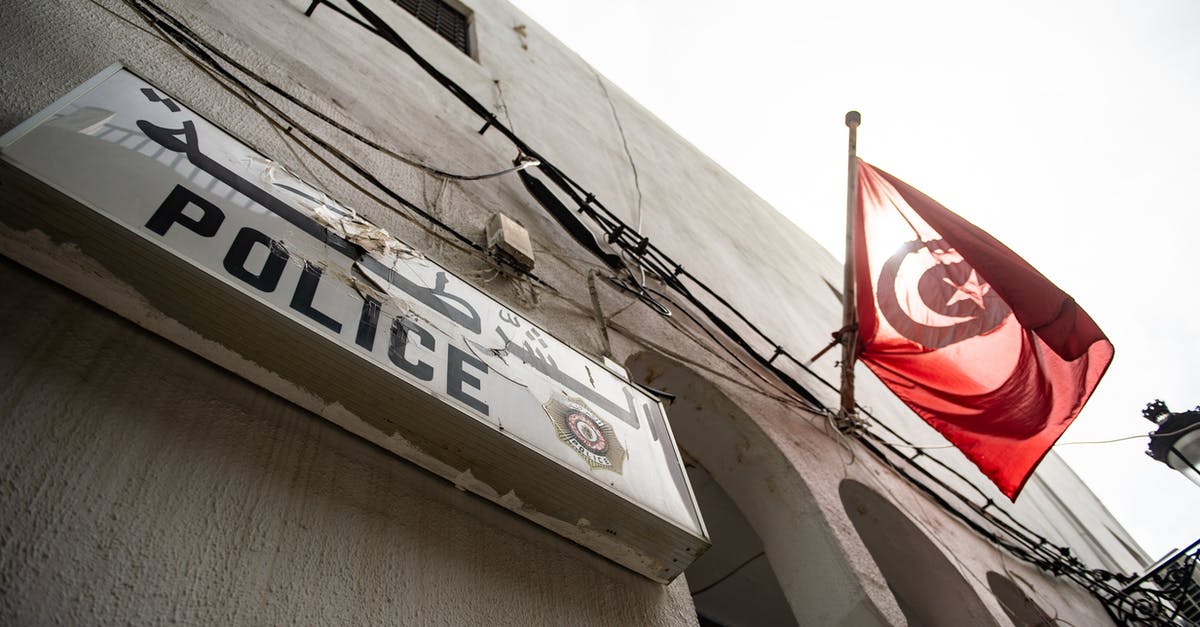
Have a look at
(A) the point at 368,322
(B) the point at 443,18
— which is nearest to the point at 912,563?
(A) the point at 368,322

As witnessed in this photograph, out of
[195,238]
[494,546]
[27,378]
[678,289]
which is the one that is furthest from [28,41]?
[678,289]

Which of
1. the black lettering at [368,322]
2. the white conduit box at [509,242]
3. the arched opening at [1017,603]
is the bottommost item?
the arched opening at [1017,603]

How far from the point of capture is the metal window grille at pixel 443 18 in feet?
16.4

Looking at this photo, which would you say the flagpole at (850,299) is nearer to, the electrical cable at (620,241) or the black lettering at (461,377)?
the electrical cable at (620,241)

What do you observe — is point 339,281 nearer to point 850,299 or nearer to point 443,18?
point 850,299

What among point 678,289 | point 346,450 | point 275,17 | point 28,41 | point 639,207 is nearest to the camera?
point 346,450

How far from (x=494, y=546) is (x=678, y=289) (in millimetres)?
2364

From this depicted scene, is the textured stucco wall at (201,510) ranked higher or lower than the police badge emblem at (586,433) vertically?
lower

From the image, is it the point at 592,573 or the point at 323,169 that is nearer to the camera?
the point at 592,573

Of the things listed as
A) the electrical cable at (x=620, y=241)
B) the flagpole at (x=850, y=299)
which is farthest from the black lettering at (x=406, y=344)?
the flagpole at (x=850, y=299)

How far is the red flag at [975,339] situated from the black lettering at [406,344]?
3.33 m

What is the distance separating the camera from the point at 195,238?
46.4 inches

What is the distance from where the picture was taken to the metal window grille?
16.4 feet

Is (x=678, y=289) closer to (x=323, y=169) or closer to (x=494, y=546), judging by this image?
(x=323, y=169)
